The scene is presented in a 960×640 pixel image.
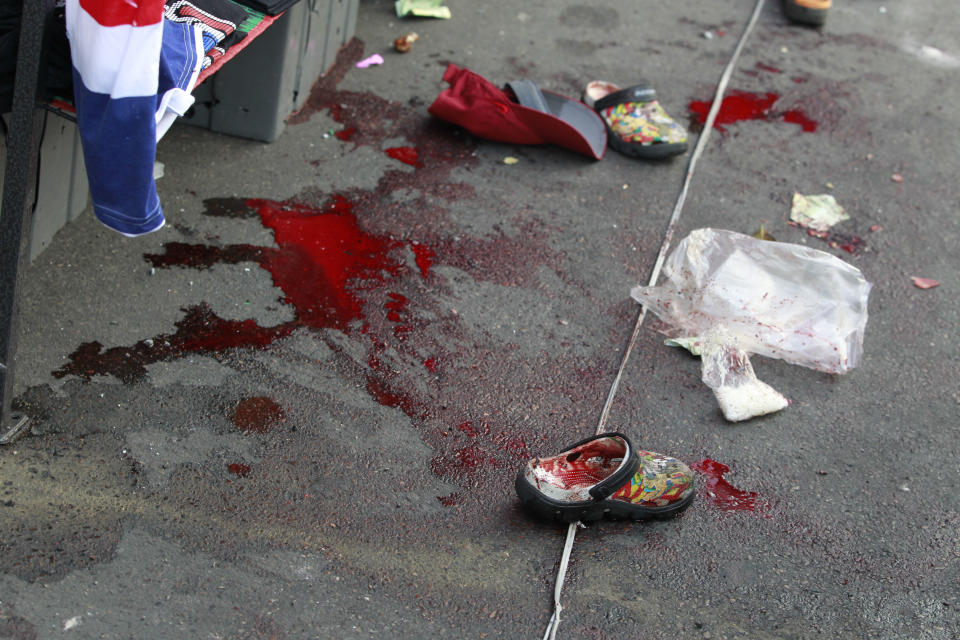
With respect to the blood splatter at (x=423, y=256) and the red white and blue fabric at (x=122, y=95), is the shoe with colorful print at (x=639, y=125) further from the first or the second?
the red white and blue fabric at (x=122, y=95)

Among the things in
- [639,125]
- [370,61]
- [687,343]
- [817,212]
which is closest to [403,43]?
[370,61]

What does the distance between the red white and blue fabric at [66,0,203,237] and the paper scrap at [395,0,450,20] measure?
10.2 ft

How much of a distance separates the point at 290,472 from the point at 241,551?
31 centimetres

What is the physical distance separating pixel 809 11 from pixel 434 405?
4.67 metres

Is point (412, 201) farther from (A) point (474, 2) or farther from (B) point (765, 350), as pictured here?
(A) point (474, 2)

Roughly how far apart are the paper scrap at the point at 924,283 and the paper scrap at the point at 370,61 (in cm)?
295

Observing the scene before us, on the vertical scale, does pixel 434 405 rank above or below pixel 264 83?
below

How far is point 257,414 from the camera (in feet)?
8.98

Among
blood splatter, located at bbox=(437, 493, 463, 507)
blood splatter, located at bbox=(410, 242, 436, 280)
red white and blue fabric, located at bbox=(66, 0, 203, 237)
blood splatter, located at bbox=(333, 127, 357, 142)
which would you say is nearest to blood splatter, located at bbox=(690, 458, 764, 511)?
blood splatter, located at bbox=(437, 493, 463, 507)

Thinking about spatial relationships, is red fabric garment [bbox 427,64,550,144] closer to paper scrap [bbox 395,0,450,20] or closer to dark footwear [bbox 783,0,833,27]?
paper scrap [bbox 395,0,450,20]

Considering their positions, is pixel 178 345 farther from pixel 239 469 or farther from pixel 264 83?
pixel 264 83

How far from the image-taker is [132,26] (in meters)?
2.16

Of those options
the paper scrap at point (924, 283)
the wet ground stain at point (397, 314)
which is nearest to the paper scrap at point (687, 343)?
the wet ground stain at point (397, 314)

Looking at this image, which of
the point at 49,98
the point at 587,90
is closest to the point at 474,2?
the point at 587,90
